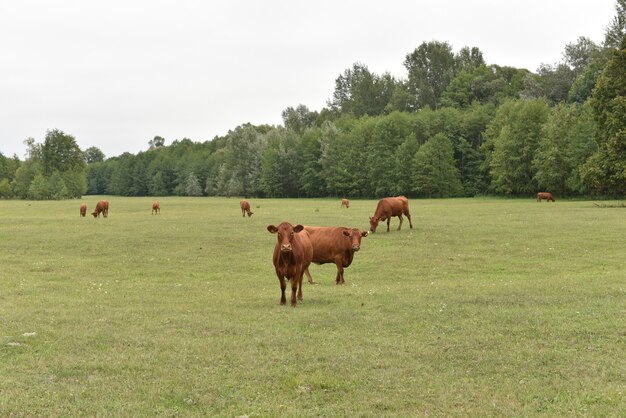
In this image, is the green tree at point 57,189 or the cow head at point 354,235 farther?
the green tree at point 57,189

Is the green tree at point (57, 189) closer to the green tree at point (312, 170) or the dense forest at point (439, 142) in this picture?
the dense forest at point (439, 142)

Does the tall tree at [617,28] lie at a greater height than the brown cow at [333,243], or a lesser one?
greater

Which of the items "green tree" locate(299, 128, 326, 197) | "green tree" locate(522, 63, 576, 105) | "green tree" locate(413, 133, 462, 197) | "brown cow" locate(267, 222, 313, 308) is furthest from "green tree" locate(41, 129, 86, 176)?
"brown cow" locate(267, 222, 313, 308)

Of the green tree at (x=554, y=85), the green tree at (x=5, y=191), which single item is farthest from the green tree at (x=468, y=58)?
the green tree at (x=5, y=191)

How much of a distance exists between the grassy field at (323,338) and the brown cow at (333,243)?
3.20 feet

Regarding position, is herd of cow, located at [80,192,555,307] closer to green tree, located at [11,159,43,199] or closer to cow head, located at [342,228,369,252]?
cow head, located at [342,228,369,252]

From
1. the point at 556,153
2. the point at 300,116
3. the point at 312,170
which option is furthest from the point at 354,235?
the point at 300,116

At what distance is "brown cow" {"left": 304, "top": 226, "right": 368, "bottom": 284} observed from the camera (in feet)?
59.7

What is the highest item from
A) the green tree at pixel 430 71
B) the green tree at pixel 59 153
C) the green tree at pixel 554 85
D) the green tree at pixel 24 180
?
the green tree at pixel 430 71

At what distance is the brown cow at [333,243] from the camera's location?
18.2 m

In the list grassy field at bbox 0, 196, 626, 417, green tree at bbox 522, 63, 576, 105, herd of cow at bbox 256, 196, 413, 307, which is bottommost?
grassy field at bbox 0, 196, 626, 417

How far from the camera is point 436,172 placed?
95.8 metres

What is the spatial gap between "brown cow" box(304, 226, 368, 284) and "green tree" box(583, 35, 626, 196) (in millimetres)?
41908

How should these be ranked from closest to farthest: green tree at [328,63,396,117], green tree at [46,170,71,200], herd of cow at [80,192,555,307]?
1. herd of cow at [80,192,555,307]
2. green tree at [46,170,71,200]
3. green tree at [328,63,396,117]
